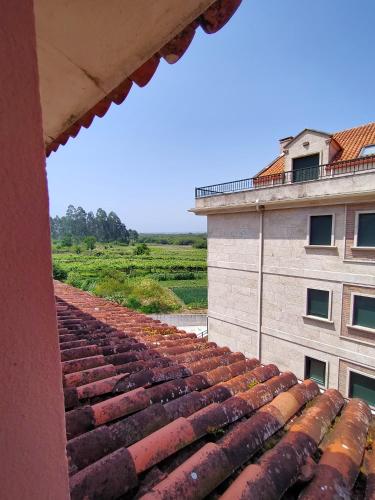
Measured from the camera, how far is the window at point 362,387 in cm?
934

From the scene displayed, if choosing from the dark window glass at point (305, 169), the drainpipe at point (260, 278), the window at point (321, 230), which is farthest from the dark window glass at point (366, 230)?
the drainpipe at point (260, 278)

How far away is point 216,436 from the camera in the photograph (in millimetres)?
1862

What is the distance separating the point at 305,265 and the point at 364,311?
238 cm

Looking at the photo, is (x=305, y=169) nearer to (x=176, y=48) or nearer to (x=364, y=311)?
(x=364, y=311)

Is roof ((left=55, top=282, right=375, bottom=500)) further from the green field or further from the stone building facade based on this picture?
the green field

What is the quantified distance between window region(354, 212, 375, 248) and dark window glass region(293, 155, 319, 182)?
2.90 m

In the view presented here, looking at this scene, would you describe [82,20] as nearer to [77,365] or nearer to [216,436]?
[216,436]

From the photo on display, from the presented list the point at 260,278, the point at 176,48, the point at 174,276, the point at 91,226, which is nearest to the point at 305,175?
the point at 260,278

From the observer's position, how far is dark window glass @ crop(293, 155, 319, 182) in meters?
11.5

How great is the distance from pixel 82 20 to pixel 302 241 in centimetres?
1076

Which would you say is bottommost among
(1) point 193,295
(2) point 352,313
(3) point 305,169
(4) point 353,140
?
(1) point 193,295

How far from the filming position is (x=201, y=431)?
5.91ft

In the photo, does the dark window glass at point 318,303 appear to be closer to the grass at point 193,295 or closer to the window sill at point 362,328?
the window sill at point 362,328

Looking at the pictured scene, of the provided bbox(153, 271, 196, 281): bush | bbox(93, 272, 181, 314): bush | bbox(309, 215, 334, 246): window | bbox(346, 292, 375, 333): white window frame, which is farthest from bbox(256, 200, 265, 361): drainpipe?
bbox(153, 271, 196, 281): bush
